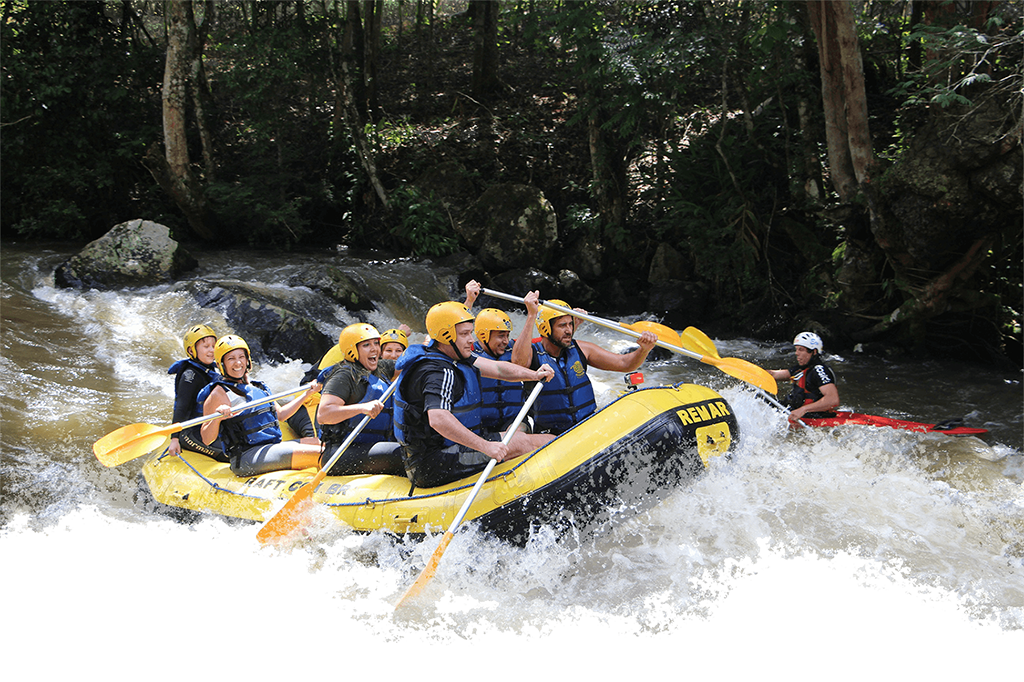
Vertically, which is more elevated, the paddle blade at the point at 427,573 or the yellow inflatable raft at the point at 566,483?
the yellow inflatable raft at the point at 566,483

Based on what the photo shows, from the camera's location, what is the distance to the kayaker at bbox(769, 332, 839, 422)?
6156 millimetres

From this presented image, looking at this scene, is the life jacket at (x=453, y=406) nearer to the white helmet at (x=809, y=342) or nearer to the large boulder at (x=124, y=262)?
the white helmet at (x=809, y=342)

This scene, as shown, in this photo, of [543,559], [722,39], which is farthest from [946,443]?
[722,39]

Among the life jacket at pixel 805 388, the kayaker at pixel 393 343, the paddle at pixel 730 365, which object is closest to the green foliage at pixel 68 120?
the kayaker at pixel 393 343

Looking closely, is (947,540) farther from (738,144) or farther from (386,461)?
(738,144)

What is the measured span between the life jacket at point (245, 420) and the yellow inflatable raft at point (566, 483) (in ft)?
1.58

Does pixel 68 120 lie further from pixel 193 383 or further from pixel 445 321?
pixel 445 321

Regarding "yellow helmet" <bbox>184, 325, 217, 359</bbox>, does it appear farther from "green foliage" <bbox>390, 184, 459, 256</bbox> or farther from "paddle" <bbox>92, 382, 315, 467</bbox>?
"green foliage" <bbox>390, 184, 459, 256</bbox>

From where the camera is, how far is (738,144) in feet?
34.5

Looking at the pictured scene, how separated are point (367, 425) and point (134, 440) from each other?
1.43 m

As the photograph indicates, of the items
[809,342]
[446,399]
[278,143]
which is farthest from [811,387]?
[278,143]

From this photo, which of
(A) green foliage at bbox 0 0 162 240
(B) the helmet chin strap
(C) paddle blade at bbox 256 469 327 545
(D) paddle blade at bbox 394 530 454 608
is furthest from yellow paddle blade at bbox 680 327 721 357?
(A) green foliage at bbox 0 0 162 240

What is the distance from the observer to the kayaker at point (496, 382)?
4.27 meters

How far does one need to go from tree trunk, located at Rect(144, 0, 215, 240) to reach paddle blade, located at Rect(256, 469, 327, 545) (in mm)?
9150
